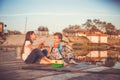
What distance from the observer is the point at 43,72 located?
117 inches

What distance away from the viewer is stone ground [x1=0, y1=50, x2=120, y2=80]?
9.32 feet

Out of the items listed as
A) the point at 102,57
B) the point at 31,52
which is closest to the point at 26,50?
the point at 31,52

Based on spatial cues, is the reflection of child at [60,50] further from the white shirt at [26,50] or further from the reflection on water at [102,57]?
the white shirt at [26,50]

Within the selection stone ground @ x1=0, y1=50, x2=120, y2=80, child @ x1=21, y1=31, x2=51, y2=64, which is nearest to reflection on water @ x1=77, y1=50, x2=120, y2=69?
stone ground @ x1=0, y1=50, x2=120, y2=80

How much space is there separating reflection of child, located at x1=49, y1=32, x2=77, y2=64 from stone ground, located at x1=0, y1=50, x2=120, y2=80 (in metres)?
0.13

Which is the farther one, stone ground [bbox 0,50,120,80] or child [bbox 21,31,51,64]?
child [bbox 21,31,51,64]

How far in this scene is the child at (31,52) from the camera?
3.09 meters

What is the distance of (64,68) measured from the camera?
304 centimetres

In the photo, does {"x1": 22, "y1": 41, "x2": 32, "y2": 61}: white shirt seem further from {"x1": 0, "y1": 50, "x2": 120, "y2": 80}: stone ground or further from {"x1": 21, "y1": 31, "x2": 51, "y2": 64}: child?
{"x1": 0, "y1": 50, "x2": 120, "y2": 80}: stone ground

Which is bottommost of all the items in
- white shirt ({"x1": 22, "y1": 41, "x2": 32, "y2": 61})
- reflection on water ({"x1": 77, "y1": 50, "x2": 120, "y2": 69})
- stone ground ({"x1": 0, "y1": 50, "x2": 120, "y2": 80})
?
stone ground ({"x1": 0, "y1": 50, "x2": 120, "y2": 80})

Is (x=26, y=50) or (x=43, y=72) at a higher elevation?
(x=26, y=50)

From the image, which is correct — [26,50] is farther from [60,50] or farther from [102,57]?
[102,57]

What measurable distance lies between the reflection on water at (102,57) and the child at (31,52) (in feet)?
1.57

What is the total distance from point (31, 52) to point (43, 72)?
1.05 ft
